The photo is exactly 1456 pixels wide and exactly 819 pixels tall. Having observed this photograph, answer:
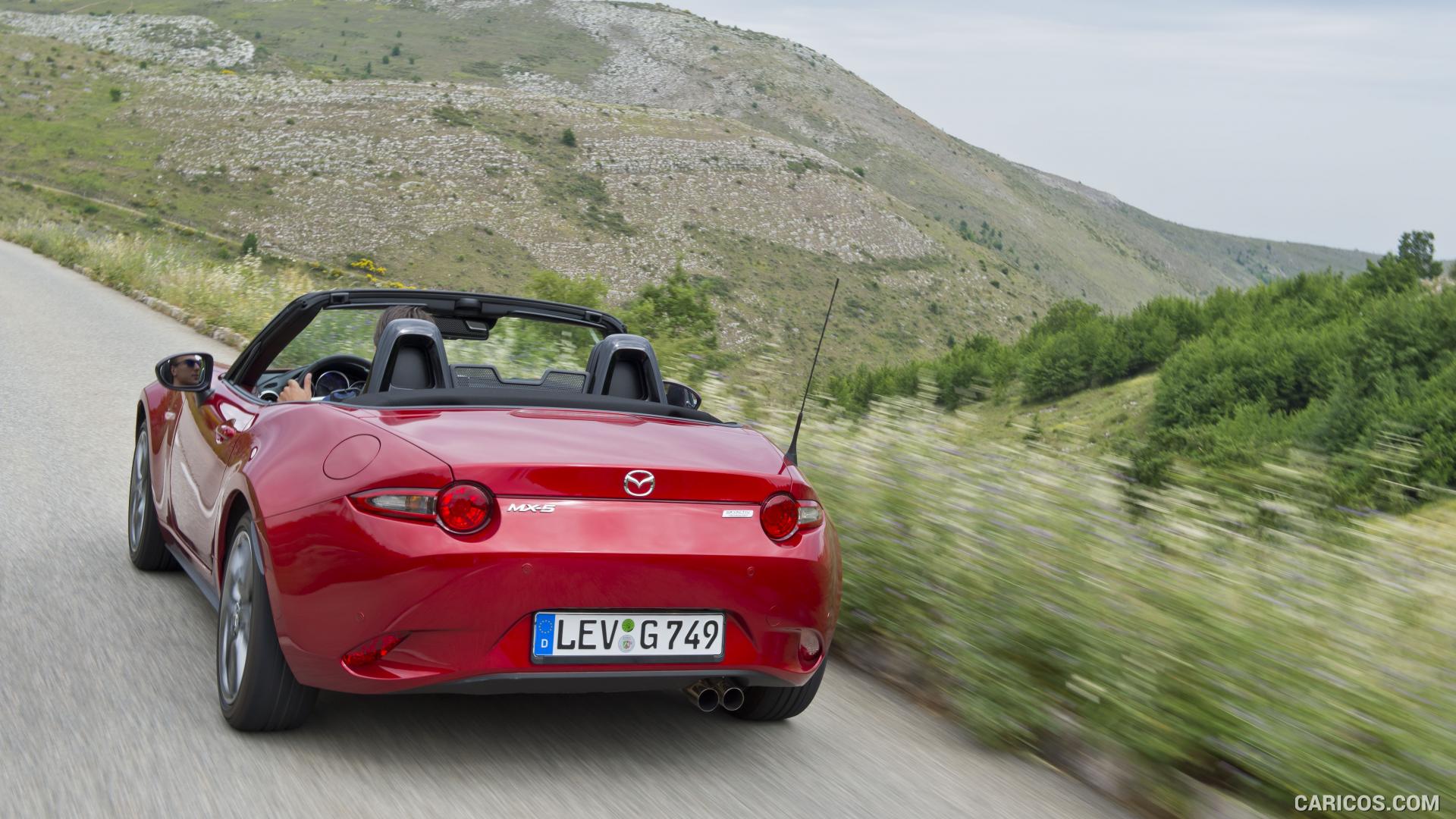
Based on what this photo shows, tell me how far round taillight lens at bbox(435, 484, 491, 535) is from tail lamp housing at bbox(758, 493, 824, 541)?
0.80 metres

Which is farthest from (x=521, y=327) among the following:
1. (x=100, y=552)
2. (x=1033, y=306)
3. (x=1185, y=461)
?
(x=1033, y=306)

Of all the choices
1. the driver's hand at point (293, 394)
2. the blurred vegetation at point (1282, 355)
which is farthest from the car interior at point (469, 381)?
the blurred vegetation at point (1282, 355)

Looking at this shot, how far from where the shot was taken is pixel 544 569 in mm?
3332

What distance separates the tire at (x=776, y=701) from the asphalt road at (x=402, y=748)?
5 centimetres

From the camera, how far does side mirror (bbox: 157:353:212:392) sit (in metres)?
4.89

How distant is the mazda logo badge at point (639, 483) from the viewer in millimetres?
3484

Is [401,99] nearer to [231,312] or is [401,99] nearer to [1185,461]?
[231,312]

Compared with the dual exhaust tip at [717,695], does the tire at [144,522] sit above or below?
below

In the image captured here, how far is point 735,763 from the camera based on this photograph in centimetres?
389

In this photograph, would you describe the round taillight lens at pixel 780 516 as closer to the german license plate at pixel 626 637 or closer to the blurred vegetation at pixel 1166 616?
the german license plate at pixel 626 637

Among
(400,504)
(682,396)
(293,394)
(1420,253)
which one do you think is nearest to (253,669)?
(400,504)

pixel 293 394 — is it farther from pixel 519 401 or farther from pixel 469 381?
pixel 519 401

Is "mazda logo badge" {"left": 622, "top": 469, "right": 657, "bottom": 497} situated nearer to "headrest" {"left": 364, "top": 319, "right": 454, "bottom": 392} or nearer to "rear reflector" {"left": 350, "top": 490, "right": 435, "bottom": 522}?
"rear reflector" {"left": 350, "top": 490, "right": 435, "bottom": 522}

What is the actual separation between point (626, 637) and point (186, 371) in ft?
7.90
